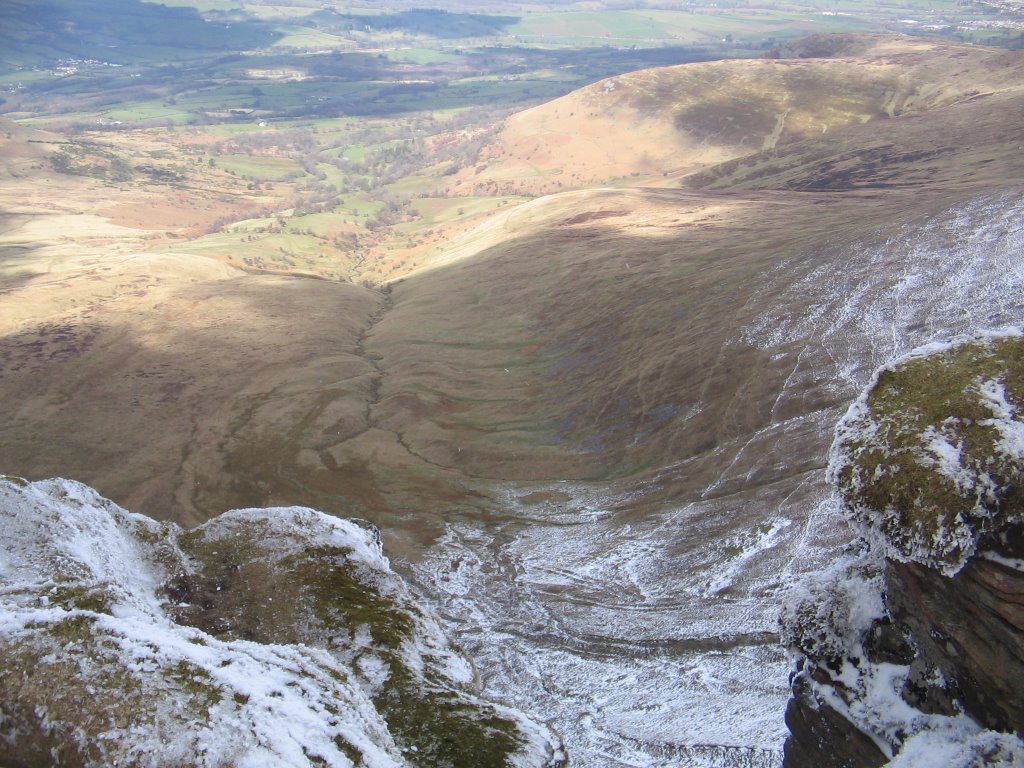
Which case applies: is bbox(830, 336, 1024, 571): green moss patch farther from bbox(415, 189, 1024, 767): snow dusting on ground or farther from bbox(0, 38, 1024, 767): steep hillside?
Result: bbox(0, 38, 1024, 767): steep hillside

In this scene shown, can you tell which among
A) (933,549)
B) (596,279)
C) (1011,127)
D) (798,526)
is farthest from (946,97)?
(933,549)

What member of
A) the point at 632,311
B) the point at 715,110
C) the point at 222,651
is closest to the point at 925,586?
the point at 222,651

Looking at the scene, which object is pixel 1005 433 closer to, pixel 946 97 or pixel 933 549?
pixel 933 549

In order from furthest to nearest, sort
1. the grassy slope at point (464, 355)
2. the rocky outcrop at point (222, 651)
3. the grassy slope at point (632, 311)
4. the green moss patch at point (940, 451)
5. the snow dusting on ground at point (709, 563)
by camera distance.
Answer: the grassy slope at point (632, 311) → the grassy slope at point (464, 355) → the snow dusting on ground at point (709, 563) → the green moss patch at point (940, 451) → the rocky outcrop at point (222, 651)

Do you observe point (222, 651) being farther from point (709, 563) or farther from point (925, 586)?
point (709, 563)

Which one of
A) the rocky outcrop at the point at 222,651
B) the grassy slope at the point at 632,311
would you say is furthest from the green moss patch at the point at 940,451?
the grassy slope at the point at 632,311

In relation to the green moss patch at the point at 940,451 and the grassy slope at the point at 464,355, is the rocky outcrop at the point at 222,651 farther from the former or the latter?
the grassy slope at the point at 464,355
